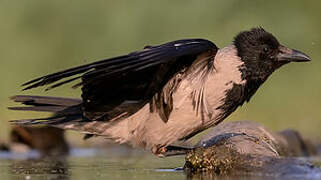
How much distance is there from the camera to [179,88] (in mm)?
8125

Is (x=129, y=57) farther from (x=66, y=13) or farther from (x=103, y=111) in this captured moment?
(x=66, y=13)

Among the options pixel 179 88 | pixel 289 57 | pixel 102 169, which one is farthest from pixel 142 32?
pixel 179 88

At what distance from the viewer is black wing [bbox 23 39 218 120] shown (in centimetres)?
756

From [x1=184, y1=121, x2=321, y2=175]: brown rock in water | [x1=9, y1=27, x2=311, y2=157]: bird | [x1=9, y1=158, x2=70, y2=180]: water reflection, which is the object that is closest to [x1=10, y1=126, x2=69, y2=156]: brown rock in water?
[x1=9, y1=158, x2=70, y2=180]: water reflection

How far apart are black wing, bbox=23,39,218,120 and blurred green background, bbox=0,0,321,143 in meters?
6.25

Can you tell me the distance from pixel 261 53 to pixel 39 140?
5.33 meters

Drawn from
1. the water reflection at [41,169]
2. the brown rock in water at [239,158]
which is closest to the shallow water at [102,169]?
the water reflection at [41,169]

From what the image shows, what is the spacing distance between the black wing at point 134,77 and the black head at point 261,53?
34cm

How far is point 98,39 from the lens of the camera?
52.8 feet

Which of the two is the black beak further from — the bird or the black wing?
the black wing

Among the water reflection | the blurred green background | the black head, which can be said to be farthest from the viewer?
the blurred green background

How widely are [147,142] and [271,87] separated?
674 centimetres

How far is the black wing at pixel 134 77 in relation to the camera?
7.56 metres

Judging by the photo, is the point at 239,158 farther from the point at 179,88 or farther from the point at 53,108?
the point at 53,108
